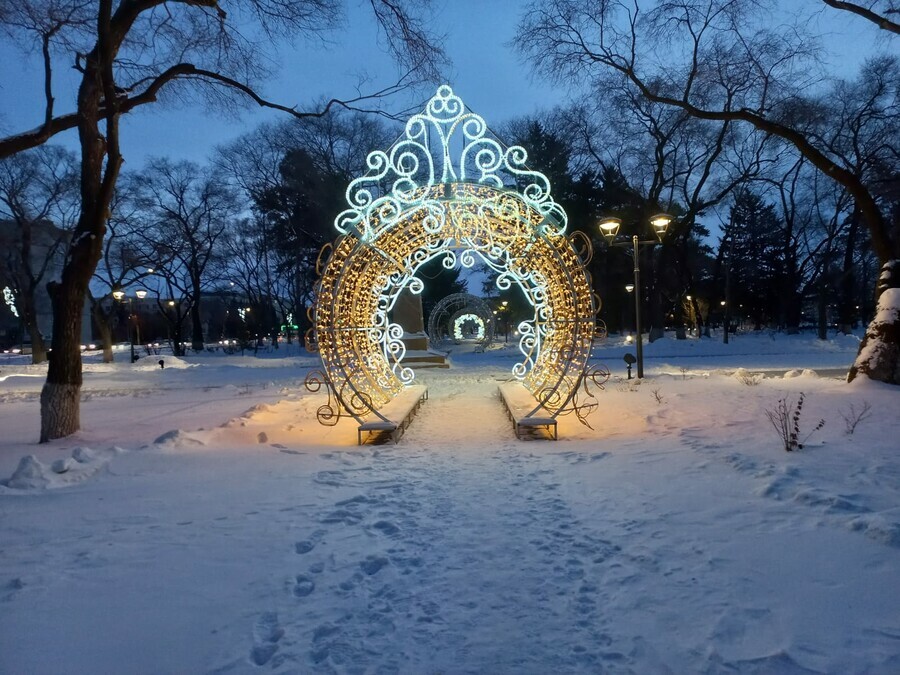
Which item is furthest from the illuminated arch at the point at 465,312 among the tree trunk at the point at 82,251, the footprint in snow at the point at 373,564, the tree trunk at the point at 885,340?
the footprint in snow at the point at 373,564

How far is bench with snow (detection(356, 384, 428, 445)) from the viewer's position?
8.47 m

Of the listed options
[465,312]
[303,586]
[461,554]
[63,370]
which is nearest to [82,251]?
[63,370]

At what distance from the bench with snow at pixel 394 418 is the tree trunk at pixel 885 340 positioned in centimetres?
868

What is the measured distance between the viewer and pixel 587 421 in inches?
386

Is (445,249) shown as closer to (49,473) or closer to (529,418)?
(529,418)

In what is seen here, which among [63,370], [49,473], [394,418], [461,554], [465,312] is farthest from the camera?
[465,312]

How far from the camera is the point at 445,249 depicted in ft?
35.7

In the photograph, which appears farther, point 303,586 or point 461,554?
point 461,554

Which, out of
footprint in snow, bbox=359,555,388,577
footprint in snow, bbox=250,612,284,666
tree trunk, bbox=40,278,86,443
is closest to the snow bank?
tree trunk, bbox=40,278,86,443

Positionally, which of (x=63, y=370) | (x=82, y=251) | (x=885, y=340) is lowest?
(x=63, y=370)

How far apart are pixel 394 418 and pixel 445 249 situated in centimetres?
340

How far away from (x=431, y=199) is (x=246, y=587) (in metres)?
6.32

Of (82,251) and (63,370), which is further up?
(82,251)

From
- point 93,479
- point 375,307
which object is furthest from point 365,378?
point 93,479
